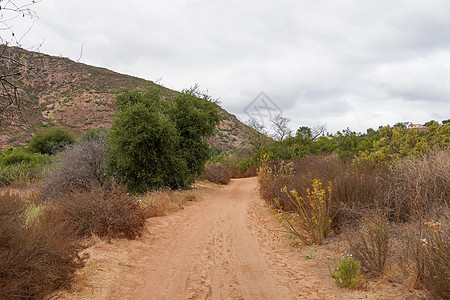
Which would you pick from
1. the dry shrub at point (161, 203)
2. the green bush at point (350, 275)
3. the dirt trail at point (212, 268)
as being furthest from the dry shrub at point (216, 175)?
the green bush at point (350, 275)

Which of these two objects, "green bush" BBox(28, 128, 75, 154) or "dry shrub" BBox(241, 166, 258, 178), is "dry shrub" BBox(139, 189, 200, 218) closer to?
"dry shrub" BBox(241, 166, 258, 178)

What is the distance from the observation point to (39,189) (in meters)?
14.7

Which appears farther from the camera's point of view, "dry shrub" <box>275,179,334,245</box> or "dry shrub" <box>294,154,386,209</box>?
"dry shrub" <box>294,154,386,209</box>

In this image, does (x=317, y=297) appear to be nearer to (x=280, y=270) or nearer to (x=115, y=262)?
(x=280, y=270)

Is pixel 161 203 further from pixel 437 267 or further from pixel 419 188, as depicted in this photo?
pixel 437 267

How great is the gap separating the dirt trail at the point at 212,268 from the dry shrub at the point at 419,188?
7.38 feet

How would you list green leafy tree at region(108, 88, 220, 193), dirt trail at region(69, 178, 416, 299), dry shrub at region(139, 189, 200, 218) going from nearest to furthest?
1. dirt trail at region(69, 178, 416, 299)
2. dry shrub at region(139, 189, 200, 218)
3. green leafy tree at region(108, 88, 220, 193)

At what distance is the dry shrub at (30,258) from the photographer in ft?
12.1

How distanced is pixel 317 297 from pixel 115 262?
3841 millimetres

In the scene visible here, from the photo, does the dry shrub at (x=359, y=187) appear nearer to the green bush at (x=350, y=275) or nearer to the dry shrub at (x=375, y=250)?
the dry shrub at (x=375, y=250)

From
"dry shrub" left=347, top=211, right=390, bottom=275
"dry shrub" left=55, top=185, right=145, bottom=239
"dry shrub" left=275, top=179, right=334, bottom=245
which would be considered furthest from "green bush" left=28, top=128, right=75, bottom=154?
"dry shrub" left=347, top=211, right=390, bottom=275

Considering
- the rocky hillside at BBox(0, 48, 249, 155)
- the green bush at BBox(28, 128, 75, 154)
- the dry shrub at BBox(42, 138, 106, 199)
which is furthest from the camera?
the green bush at BBox(28, 128, 75, 154)

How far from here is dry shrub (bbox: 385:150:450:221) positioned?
7094mm

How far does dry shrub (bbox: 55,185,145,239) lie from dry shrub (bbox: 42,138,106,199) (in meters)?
5.30
